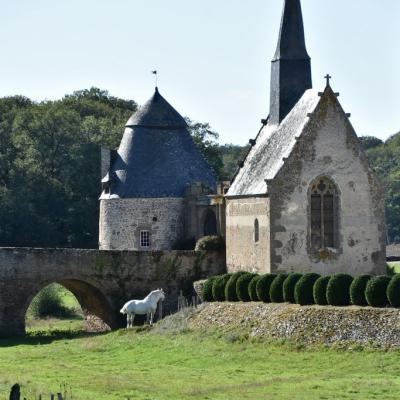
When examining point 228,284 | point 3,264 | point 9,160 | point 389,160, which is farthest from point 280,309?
point 389,160

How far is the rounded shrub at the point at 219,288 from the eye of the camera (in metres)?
52.7

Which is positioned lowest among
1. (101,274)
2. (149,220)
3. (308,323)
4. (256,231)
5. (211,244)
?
(308,323)

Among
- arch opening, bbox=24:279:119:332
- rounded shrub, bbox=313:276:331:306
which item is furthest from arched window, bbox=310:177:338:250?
arch opening, bbox=24:279:119:332

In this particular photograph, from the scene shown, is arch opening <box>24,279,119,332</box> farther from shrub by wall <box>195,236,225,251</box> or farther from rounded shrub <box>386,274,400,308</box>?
rounded shrub <box>386,274,400,308</box>

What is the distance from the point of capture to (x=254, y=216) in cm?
5484

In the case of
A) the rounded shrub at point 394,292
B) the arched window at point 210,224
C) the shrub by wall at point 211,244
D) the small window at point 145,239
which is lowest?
the rounded shrub at point 394,292

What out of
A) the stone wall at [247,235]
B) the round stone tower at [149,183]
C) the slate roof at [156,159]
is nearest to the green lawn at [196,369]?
the stone wall at [247,235]

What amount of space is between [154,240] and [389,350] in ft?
82.3

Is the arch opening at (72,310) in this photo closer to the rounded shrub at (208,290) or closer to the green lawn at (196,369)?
the rounded shrub at (208,290)

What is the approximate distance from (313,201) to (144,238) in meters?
12.3

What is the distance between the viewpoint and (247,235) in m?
55.7

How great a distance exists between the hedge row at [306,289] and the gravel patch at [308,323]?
0.41 meters

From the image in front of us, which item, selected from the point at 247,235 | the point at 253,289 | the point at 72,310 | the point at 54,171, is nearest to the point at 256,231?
the point at 247,235

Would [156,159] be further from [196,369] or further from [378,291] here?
[196,369]
